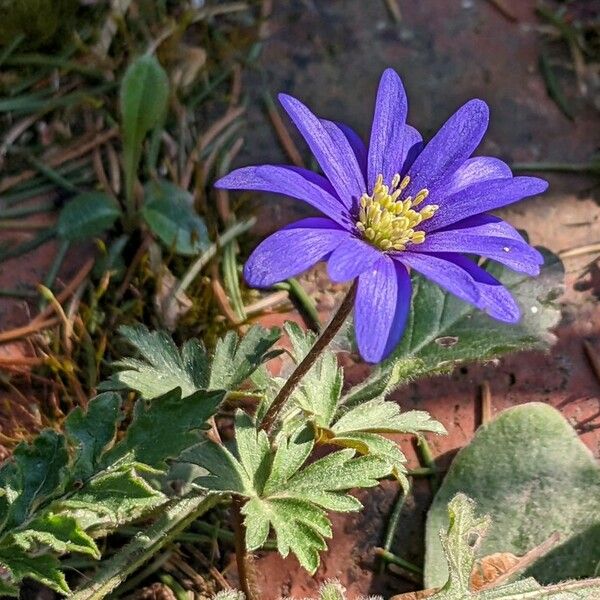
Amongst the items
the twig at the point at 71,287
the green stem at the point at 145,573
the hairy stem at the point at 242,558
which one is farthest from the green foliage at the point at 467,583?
the twig at the point at 71,287

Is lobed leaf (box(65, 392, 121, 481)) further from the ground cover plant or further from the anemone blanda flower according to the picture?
the anemone blanda flower

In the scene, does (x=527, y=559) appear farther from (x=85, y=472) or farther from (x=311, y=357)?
(x=85, y=472)

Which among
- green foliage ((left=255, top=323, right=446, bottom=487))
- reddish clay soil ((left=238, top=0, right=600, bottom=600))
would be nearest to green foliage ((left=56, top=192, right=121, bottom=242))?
reddish clay soil ((left=238, top=0, right=600, bottom=600))

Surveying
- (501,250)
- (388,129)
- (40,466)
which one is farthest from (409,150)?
(40,466)

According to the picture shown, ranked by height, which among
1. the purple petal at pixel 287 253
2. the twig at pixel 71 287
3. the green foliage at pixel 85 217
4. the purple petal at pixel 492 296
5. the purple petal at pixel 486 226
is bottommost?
the twig at pixel 71 287

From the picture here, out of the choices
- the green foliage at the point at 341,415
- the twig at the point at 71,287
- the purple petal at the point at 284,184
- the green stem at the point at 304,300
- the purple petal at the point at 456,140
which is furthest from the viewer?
the green stem at the point at 304,300

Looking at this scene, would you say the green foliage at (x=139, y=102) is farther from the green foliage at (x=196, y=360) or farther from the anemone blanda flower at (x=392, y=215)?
the anemone blanda flower at (x=392, y=215)

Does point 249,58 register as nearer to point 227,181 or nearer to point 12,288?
point 12,288
